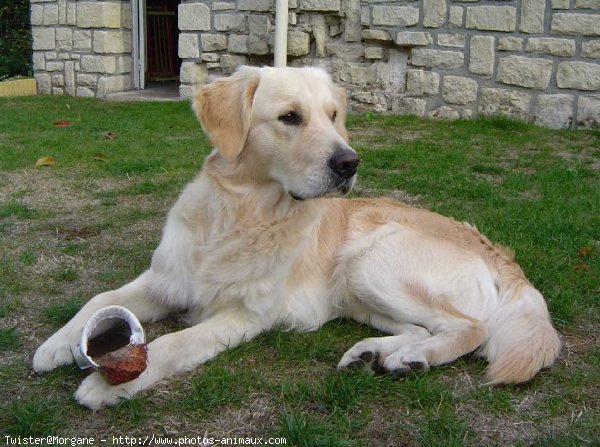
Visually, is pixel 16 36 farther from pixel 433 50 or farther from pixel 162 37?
pixel 433 50

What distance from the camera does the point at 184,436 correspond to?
201cm

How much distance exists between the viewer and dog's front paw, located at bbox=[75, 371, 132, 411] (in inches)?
82.9

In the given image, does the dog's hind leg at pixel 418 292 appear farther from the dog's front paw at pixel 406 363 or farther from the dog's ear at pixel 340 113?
the dog's ear at pixel 340 113

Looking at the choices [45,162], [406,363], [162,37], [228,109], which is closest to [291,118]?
[228,109]

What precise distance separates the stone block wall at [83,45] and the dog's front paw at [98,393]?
355 inches

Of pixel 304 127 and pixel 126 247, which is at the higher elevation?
pixel 304 127

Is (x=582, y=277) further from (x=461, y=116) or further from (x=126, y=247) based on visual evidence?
(x=461, y=116)

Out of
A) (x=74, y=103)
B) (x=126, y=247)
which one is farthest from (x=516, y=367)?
(x=74, y=103)

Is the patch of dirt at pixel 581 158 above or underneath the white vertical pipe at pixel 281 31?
underneath

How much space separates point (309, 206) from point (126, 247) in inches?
57.5

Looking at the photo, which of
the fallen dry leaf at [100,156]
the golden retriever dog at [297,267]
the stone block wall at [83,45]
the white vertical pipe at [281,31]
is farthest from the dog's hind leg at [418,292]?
the stone block wall at [83,45]

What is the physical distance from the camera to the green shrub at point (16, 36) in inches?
484

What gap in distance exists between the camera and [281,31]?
8.16 meters

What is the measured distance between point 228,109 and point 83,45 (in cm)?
875
